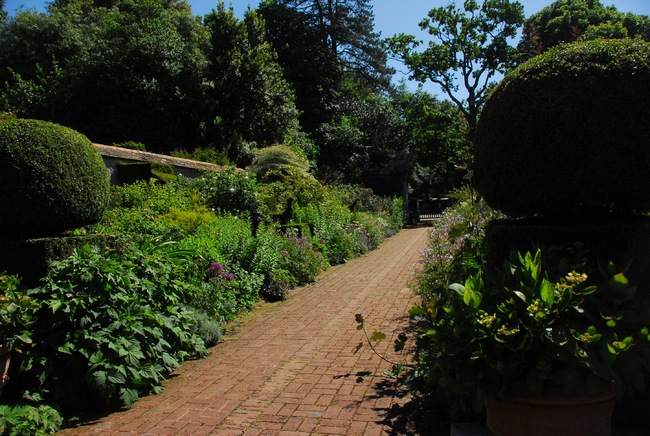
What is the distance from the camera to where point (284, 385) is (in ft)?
14.8

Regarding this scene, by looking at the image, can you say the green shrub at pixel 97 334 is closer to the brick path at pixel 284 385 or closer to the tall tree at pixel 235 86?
the brick path at pixel 284 385

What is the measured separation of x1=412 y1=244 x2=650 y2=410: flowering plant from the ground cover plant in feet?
9.12

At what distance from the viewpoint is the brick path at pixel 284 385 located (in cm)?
370

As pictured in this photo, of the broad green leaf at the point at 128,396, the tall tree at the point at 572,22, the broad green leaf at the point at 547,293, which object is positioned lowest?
the broad green leaf at the point at 128,396

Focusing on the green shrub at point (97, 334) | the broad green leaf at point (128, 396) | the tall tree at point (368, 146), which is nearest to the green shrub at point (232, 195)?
the green shrub at point (97, 334)

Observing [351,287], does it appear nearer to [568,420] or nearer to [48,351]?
[48,351]

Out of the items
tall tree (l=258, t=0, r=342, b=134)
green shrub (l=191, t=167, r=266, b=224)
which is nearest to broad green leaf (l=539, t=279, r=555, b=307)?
green shrub (l=191, t=167, r=266, b=224)

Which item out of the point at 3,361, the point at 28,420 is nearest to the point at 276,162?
the point at 3,361

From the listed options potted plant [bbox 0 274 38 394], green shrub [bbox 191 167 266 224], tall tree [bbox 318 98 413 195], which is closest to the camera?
potted plant [bbox 0 274 38 394]

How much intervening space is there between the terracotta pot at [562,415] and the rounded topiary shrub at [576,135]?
134 cm

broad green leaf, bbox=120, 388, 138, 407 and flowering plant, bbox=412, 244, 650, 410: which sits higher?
flowering plant, bbox=412, 244, 650, 410

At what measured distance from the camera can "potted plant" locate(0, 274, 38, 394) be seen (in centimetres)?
358

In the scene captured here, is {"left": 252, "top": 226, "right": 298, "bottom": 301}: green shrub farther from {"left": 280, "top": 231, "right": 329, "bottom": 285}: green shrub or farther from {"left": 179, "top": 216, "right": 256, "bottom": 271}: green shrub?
{"left": 280, "top": 231, "right": 329, "bottom": 285}: green shrub

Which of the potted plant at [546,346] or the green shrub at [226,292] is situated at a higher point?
the potted plant at [546,346]
